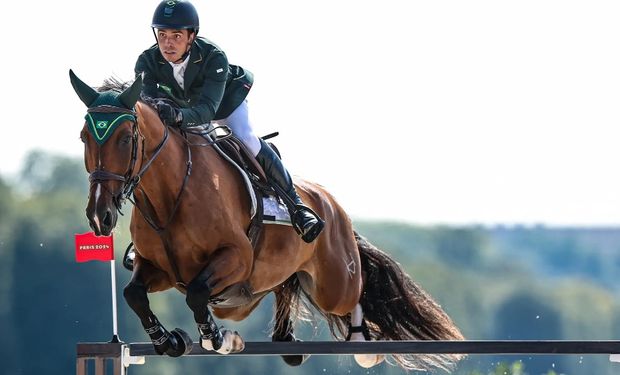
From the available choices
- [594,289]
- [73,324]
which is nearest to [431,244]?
[594,289]

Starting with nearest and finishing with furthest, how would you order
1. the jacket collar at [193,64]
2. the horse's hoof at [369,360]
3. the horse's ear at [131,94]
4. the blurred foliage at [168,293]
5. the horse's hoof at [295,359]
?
the horse's ear at [131,94]
the jacket collar at [193,64]
the horse's hoof at [295,359]
the horse's hoof at [369,360]
the blurred foliage at [168,293]

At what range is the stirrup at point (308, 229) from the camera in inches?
321

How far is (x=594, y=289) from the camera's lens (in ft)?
96.9

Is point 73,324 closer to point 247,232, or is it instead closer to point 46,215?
point 46,215

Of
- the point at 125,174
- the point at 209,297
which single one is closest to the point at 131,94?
the point at 125,174

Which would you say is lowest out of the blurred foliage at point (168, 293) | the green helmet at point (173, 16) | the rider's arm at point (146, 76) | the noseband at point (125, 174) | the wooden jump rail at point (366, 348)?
the blurred foliage at point (168, 293)

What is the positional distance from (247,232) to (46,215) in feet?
78.7

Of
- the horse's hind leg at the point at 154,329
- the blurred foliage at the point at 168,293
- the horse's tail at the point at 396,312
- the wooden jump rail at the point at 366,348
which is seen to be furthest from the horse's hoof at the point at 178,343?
the blurred foliage at the point at 168,293

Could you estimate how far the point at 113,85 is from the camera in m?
7.15

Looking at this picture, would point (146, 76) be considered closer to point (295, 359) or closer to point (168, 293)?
point (295, 359)

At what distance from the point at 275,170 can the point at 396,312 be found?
1978 mm

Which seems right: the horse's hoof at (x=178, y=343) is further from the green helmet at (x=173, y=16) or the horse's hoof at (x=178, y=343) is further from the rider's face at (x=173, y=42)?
the green helmet at (x=173, y=16)

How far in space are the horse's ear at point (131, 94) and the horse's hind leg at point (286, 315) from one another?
2630 mm

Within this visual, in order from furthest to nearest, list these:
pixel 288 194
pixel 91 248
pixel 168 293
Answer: pixel 168 293 < pixel 91 248 < pixel 288 194
